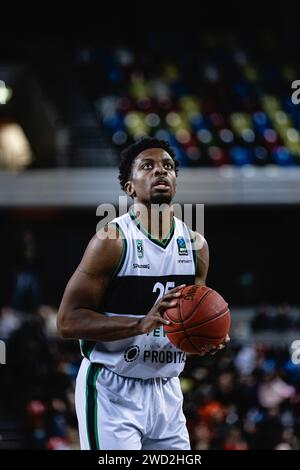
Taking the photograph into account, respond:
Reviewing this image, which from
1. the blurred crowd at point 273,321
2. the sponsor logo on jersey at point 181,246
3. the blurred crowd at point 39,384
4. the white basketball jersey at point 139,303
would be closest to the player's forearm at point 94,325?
the white basketball jersey at point 139,303

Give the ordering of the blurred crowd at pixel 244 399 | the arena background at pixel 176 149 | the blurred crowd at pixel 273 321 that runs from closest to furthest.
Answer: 1. the blurred crowd at pixel 244 399
2. the blurred crowd at pixel 273 321
3. the arena background at pixel 176 149

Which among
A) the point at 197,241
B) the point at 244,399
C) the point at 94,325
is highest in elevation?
the point at 197,241

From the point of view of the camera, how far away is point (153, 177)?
13.8 ft

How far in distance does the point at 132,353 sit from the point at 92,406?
331 mm

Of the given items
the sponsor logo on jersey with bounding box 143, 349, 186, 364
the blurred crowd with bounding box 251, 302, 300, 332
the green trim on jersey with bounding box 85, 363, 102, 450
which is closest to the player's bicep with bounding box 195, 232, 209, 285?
the sponsor logo on jersey with bounding box 143, 349, 186, 364

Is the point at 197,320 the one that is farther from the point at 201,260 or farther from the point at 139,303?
the point at 201,260

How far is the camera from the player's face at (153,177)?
4180 mm

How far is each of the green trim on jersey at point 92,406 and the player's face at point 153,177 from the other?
0.89m

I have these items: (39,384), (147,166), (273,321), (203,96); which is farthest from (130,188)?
(203,96)

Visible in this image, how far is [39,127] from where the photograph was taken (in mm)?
16078

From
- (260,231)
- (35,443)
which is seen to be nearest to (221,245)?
(260,231)

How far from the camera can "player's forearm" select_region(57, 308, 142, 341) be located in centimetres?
382

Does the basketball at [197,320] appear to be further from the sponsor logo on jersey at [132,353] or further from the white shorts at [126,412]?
the white shorts at [126,412]

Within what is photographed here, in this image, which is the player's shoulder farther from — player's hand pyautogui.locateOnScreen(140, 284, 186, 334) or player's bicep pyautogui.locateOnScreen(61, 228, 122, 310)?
player's hand pyautogui.locateOnScreen(140, 284, 186, 334)
